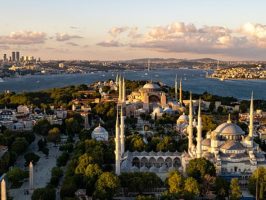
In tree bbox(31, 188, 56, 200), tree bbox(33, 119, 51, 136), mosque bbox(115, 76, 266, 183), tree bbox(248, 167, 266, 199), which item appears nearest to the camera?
tree bbox(31, 188, 56, 200)

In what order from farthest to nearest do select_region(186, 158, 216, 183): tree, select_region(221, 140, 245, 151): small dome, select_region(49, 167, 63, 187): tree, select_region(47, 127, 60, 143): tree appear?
1. select_region(47, 127, 60, 143): tree
2. select_region(221, 140, 245, 151): small dome
3. select_region(49, 167, 63, 187): tree
4. select_region(186, 158, 216, 183): tree

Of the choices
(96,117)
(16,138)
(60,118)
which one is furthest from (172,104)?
(16,138)

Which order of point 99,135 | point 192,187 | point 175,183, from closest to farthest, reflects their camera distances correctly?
point 192,187 → point 175,183 → point 99,135

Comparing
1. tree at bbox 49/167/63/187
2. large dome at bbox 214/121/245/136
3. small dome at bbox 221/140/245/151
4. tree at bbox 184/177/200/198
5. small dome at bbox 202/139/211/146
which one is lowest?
tree at bbox 49/167/63/187

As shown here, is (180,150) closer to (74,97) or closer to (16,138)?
(16,138)

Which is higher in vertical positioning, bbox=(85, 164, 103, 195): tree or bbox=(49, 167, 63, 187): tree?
bbox=(85, 164, 103, 195): tree

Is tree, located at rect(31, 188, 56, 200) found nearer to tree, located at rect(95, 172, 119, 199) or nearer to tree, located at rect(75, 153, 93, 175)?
tree, located at rect(95, 172, 119, 199)

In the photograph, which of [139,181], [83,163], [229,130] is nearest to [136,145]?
[229,130]

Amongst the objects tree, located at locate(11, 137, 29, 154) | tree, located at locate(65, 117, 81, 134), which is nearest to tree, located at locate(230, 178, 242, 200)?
tree, located at locate(11, 137, 29, 154)

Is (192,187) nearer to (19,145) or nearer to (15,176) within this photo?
(15,176)
